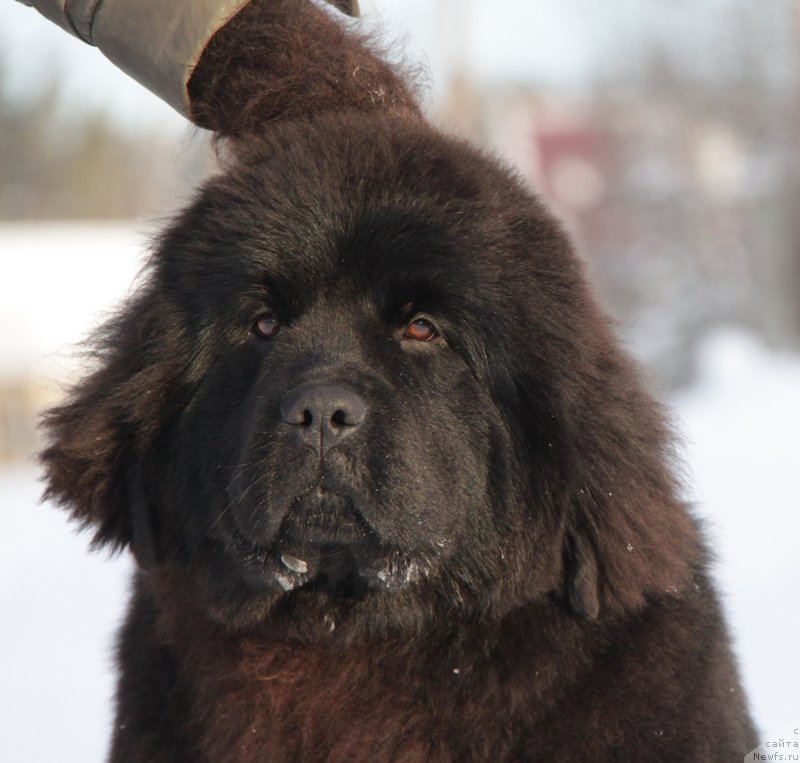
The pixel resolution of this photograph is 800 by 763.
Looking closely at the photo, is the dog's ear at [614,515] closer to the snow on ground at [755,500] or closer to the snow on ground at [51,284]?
the snow on ground at [755,500]

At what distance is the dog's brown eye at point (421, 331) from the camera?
3.08 meters

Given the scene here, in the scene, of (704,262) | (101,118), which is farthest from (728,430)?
(101,118)

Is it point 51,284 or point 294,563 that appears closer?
point 294,563

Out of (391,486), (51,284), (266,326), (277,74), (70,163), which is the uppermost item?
(70,163)

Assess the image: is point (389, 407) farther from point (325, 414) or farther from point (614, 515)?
point (614, 515)

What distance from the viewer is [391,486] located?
281 centimetres

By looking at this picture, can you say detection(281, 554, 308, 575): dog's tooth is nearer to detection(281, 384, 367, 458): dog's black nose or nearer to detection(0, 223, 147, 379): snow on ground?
detection(281, 384, 367, 458): dog's black nose

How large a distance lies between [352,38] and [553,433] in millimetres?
1327

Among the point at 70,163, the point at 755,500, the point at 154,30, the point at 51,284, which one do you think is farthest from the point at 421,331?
→ the point at 70,163

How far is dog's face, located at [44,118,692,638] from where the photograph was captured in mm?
2871

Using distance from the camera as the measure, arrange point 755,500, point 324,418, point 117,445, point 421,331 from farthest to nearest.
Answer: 1. point 755,500
2. point 117,445
3. point 421,331
4. point 324,418

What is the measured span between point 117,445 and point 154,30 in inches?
43.5

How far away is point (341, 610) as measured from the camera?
3.06 m

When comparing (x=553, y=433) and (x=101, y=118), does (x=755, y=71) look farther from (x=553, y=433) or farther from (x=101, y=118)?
(x=553, y=433)
